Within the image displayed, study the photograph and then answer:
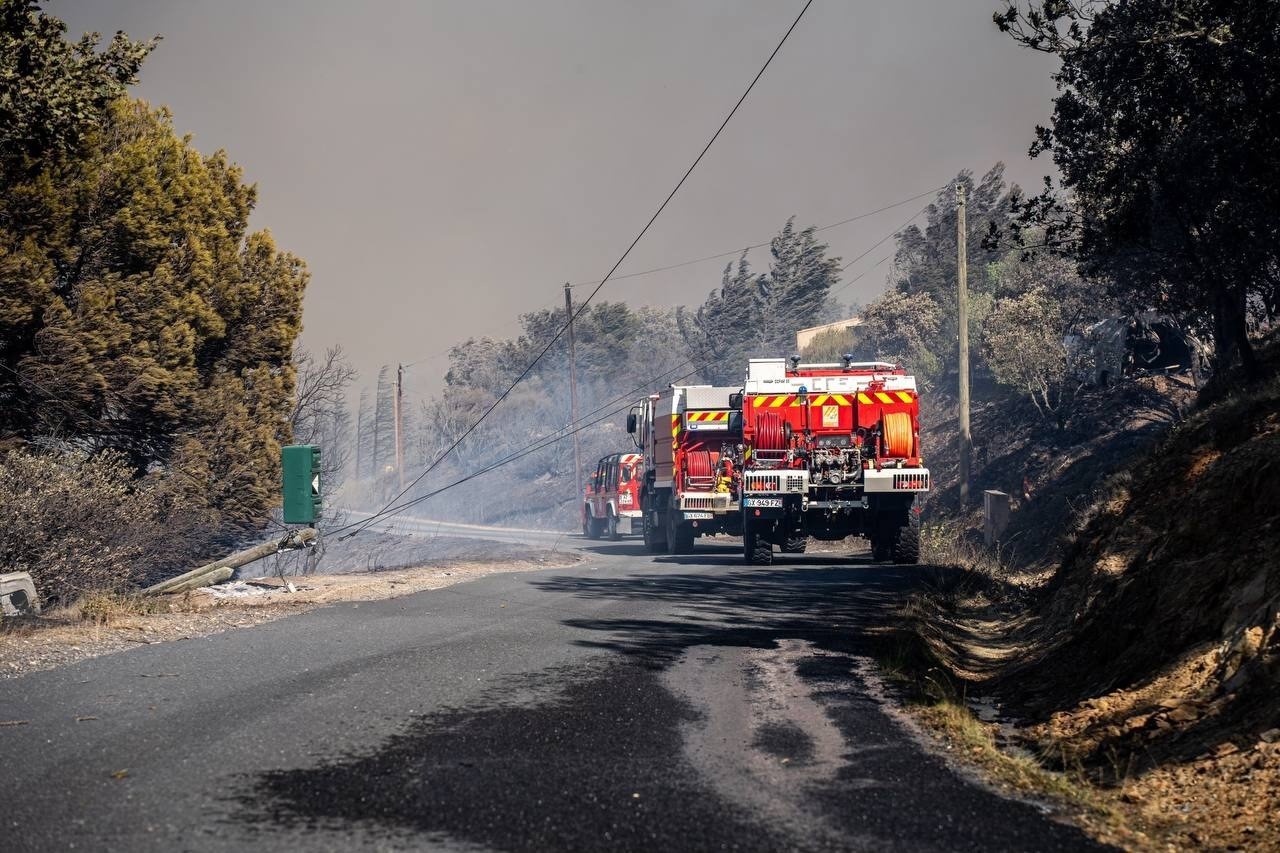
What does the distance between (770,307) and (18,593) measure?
7665 centimetres

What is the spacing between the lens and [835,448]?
21.4 m

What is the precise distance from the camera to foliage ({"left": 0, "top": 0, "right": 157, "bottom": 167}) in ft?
46.5

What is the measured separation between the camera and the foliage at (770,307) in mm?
84000

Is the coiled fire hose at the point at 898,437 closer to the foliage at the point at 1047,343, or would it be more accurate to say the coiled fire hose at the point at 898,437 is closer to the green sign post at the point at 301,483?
the green sign post at the point at 301,483

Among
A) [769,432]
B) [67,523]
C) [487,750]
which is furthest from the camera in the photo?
[769,432]

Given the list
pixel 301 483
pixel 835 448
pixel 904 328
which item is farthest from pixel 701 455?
pixel 904 328

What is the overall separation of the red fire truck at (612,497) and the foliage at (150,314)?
50.0 feet

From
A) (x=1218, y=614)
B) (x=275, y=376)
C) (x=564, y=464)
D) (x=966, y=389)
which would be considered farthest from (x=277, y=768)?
(x=564, y=464)

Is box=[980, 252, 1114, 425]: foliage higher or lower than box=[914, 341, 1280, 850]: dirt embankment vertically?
higher

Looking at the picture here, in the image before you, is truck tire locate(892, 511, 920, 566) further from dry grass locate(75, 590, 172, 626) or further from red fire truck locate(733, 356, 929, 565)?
dry grass locate(75, 590, 172, 626)

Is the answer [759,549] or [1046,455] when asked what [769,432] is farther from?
[1046,455]

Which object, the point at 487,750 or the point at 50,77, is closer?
the point at 487,750

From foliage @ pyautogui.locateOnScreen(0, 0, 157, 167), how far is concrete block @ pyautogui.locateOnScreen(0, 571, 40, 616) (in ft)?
17.2

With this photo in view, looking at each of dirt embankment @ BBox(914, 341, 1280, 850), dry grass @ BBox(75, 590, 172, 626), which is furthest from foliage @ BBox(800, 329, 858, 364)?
dry grass @ BBox(75, 590, 172, 626)
